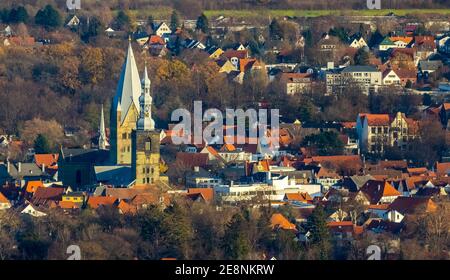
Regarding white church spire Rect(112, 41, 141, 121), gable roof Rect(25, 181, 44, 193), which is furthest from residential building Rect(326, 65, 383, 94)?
gable roof Rect(25, 181, 44, 193)

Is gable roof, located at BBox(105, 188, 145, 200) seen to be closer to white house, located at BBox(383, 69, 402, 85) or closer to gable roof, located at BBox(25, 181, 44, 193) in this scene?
gable roof, located at BBox(25, 181, 44, 193)

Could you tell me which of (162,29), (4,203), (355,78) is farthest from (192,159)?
(162,29)

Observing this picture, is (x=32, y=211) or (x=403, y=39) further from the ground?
(x=32, y=211)

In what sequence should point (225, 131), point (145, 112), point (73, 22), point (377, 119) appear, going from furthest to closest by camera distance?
point (73, 22) < point (377, 119) < point (225, 131) < point (145, 112)

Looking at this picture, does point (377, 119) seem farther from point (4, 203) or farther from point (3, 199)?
point (4, 203)

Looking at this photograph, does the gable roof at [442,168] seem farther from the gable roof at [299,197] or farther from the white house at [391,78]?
the white house at [391,78]

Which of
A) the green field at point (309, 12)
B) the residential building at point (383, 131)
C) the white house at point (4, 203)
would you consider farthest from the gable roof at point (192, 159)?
the green field at point (309, 12)
